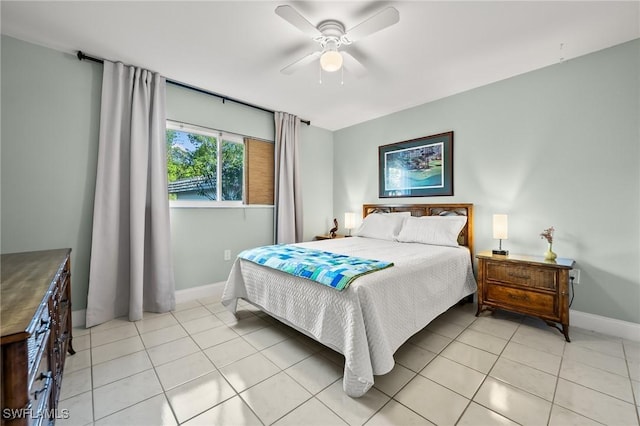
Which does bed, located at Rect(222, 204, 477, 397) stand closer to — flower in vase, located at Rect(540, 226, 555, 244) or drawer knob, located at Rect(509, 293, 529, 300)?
drawer knob, located at Rect(509, 293, 529, 300)

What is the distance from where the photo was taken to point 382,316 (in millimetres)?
1695

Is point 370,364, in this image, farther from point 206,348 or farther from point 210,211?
point 210,211

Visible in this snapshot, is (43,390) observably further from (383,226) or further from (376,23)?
(383,226)

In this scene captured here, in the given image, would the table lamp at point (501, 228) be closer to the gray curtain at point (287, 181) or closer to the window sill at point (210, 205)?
the gray curtain at point (287, 181)

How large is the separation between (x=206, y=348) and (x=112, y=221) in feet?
5.03

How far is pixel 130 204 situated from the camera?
8.62 feet

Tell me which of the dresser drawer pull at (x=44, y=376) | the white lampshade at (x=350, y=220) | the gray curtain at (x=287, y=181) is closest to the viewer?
the dresser drawer pull at (x=44, y=376)

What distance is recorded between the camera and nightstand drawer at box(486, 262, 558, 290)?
228cm

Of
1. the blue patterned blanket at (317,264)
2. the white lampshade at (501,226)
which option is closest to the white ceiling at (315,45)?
the white lampshade at (501,226)

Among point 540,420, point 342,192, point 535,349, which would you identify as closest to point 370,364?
point 540,420

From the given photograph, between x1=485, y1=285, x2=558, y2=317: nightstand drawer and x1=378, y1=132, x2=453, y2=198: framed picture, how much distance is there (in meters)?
1.25

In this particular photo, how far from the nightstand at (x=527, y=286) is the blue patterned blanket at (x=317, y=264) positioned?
132 cm

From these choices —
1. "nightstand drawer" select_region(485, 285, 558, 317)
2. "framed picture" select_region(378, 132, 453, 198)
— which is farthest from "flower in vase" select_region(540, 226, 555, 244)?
"framed picture" select_region(378, 132, 453, 198)

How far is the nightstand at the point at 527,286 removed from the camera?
2211 mm
